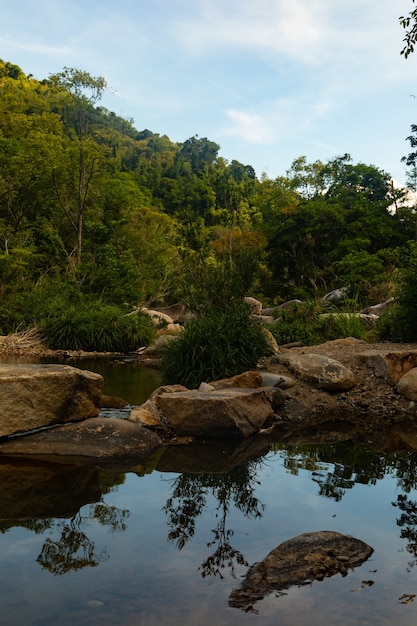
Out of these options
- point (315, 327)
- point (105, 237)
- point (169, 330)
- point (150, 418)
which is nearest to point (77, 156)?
point (105, 237)

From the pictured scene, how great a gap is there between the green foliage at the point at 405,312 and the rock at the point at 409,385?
2.49 metres

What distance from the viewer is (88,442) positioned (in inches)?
215

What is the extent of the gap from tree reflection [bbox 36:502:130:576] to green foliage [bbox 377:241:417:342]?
7384 mm

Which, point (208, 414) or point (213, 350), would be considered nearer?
point (208, 414)

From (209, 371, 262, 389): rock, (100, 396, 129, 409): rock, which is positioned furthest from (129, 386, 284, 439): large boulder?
(100, 396, 129, 409): rock

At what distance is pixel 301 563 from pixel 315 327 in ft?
33.8

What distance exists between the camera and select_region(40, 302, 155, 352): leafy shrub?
51.5 feet

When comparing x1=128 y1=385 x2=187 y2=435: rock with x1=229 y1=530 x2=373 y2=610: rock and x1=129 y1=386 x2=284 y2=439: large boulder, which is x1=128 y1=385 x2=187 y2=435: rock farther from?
x1=229 y1=530 x2=373 y2=610: rock

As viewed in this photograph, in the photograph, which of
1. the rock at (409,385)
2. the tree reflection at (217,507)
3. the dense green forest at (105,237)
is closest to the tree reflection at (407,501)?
the tree reflection at (217,507)

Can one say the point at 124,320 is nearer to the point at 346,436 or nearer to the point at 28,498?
the point at 346,436

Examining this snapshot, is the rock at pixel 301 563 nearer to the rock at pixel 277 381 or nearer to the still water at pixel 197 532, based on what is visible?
the still water at pixel 197 532

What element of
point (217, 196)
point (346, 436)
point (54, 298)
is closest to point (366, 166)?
point (217, 196)

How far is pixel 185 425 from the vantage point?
6207 millimetres

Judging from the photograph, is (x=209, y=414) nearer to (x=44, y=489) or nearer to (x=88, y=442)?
(x=88, y=442)
